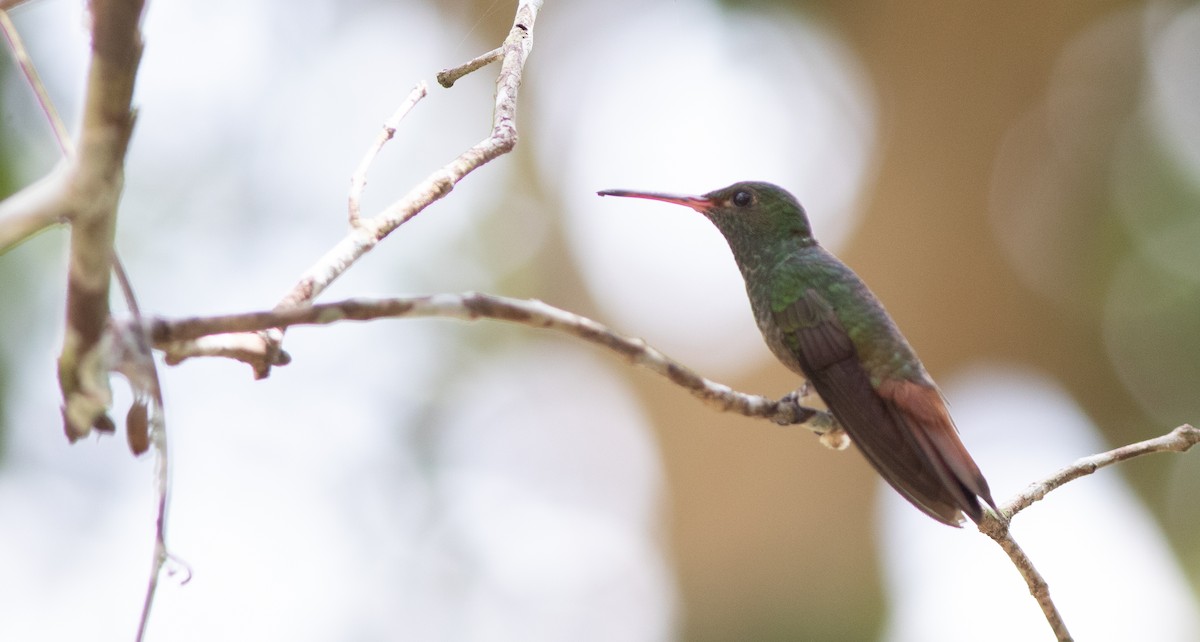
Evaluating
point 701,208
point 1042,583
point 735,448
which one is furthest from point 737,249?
point 735,448

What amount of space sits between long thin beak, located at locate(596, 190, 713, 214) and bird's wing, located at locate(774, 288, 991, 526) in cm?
46

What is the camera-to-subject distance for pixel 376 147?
1.85 m

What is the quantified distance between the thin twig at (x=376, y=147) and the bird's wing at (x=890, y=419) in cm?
122

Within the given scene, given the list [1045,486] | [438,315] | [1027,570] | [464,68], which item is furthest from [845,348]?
[438,315]

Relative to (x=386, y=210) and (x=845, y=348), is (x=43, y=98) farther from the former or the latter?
(x=845, y=348)

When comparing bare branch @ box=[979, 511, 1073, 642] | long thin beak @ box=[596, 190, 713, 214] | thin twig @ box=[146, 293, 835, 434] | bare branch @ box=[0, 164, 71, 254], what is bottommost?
bare branch @ box=[979, 511, 1073, 642]

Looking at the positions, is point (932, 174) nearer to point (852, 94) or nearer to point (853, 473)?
point (852, 94)

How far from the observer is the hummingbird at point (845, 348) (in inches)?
88.2

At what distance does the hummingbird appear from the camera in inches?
88.2

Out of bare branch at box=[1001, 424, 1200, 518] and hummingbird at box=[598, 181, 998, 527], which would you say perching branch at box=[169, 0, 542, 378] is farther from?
bare branch at box=[1001, 424, 1200, 518]

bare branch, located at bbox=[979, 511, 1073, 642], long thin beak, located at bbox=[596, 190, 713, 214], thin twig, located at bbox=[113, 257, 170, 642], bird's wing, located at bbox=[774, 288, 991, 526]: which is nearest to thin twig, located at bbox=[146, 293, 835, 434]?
thin twig, located at bbox=[113, 257, 170, 642]

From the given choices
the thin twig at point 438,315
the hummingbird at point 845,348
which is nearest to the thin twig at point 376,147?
the thin twig at point 438,315

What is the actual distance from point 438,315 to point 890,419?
1536 mm

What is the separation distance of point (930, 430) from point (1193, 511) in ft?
14.0
